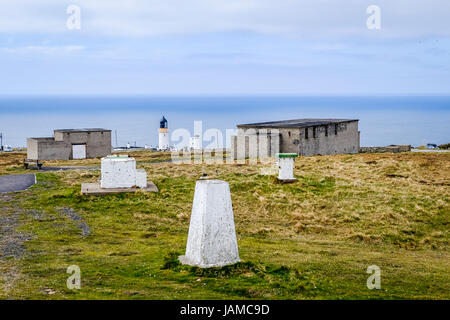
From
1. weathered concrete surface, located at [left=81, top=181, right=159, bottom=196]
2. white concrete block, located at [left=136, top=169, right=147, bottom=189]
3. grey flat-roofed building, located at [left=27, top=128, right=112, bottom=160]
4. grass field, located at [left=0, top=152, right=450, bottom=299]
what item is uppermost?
grey flat-roofed building, located at [left=27, top=128, right=112, bottom=160]

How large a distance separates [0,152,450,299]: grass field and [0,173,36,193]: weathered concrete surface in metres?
0.64

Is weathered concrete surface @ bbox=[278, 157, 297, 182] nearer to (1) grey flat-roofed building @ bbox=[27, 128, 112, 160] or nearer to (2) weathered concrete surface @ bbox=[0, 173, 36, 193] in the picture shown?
(2) weathered concrete surface @ bbox=[0, 173, 36, 193]

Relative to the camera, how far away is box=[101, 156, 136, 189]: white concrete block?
76.0 ft

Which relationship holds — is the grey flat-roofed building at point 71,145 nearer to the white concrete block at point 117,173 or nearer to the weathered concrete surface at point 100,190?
the weathered concrete surface at point 100,190

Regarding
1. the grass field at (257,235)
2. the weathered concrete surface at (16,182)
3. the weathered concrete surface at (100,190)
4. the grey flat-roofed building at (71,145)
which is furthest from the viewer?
the grey flat-roofed building at (71,145)

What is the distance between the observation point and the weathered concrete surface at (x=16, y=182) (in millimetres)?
24594

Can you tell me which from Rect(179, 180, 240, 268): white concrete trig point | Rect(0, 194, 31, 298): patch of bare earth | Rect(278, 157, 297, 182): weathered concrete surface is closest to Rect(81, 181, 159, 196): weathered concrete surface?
Rect(0, 194, 31, 298): patch of bare earth

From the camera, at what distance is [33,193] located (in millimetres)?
23109

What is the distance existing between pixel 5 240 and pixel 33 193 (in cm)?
878

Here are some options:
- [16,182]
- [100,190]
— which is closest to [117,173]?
[100,190]

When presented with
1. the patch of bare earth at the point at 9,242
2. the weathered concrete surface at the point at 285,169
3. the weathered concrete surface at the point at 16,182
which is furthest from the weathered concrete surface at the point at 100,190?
the weathered concrete surface at the point at 285,169

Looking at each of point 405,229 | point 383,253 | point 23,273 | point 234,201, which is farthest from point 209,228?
point 234,201

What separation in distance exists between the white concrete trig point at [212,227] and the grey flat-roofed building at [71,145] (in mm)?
41727

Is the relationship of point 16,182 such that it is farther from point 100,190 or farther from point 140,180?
point 140,180
